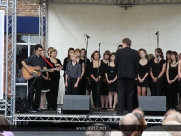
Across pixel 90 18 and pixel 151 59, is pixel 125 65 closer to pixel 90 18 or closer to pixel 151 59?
pixel 151 59

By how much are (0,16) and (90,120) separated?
329cm

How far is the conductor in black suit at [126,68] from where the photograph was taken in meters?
10.6

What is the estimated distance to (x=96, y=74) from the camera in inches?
504

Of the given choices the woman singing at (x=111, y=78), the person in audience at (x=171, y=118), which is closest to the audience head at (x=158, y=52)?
the woman singing at (x=111, y=78)

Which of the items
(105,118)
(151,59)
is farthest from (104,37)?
(105,118)

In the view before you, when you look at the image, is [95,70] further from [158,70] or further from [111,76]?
[158,70]

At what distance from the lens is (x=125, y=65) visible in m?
10.7

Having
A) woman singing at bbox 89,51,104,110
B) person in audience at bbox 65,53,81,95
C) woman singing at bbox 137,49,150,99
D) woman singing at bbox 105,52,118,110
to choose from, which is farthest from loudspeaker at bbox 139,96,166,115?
woman singing at bbox 89,51,104,110

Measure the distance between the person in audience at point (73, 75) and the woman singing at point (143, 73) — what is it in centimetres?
161

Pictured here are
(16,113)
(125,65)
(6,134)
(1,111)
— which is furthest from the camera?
(1,111)

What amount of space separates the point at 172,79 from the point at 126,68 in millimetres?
2074

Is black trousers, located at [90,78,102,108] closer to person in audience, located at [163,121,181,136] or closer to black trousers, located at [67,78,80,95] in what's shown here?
black trousers, located at [67,78,80,95]

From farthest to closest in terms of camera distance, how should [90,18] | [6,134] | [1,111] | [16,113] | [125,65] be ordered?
[90,18]
[1,111]
[16,113]
[125,65]
[6,134]

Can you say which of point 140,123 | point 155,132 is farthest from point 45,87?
point 155,132
